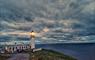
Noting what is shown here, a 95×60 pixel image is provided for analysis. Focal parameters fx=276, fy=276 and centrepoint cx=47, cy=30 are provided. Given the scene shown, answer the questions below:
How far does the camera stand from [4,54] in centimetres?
8894

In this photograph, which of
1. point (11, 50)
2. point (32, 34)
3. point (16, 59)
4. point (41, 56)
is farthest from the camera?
point (11, 50)

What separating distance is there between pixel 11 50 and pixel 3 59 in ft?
49.9

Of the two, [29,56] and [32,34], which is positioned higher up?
[32,34]

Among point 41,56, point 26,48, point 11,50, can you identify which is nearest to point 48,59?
point 41,56

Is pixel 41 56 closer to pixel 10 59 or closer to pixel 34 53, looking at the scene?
pixel 34 53

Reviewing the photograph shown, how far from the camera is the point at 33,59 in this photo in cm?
7756

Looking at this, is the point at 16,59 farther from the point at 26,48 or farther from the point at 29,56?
the point at 26,48

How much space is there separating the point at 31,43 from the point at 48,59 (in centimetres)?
779

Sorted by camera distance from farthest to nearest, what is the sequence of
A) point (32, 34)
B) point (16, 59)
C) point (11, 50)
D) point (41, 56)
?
point (11, 50), point (41, 56), point (32, 34), point (16, 59)

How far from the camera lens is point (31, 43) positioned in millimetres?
90000

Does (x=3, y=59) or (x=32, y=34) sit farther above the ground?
(x=32, y=34)

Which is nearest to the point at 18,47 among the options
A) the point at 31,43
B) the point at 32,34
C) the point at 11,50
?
the point at 11,50

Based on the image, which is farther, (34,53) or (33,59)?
(34,53)

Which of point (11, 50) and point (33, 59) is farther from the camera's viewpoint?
point (11, 50)
